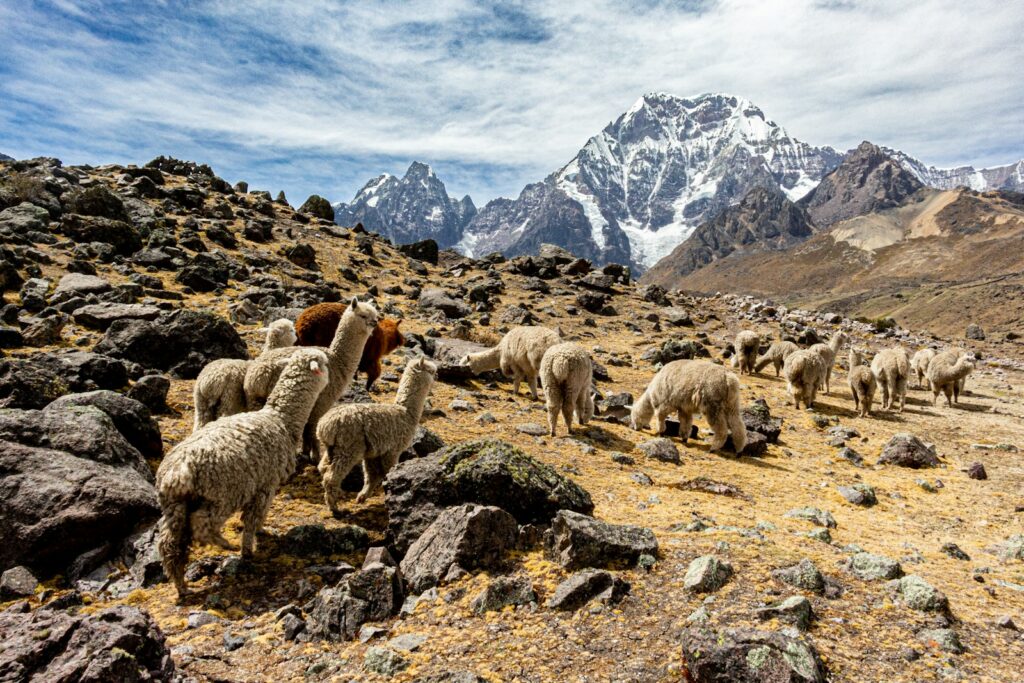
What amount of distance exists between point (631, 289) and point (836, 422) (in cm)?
3404

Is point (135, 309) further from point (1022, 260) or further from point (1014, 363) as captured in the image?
point (1022, 260)

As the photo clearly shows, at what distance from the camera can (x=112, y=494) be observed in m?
6.97

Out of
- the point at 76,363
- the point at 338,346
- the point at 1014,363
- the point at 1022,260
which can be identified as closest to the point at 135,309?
the point at 76,363

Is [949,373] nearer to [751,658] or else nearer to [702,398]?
[702,398]

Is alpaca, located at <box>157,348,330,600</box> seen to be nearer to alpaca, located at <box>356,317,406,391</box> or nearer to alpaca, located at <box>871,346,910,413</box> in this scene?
alpaca, located at <box>356,317,406,391</box>

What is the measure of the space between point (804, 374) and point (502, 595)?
60.4 ft

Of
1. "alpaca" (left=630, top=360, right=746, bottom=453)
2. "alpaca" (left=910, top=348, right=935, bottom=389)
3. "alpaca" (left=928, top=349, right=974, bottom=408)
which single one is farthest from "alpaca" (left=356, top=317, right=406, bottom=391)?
"alpaca" (left=910, top=348, right=935, bottom=389)

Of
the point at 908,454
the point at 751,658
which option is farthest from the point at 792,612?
the point at 908,454

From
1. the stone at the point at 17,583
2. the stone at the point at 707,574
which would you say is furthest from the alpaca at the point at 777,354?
the stone at the point at 17,583

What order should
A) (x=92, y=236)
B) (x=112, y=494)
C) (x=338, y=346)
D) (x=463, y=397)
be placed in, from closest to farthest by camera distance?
(x=112, y=494)
(x=338, y=346)
(x=463, y=397)
(x=92, y=236)

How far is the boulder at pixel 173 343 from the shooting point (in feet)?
46.8

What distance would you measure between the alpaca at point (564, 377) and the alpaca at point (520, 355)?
7.60 ft

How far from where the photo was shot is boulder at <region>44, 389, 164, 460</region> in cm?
903

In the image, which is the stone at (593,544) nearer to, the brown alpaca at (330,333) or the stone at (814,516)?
the stone at (814,516)
